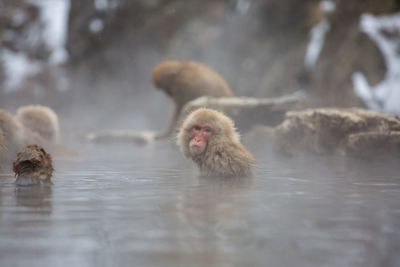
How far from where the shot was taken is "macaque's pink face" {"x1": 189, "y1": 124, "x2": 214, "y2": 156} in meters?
4.50

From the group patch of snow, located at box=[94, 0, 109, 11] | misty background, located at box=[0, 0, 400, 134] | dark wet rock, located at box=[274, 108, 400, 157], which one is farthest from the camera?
patch of snow, located at box=[94, 0, 109, 11]

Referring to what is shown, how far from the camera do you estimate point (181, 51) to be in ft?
53.8

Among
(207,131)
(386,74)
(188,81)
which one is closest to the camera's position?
(207,131)

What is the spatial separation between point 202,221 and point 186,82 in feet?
25.8

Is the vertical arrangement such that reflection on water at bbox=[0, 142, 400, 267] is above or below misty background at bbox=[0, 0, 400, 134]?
below

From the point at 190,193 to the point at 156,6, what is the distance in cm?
1546

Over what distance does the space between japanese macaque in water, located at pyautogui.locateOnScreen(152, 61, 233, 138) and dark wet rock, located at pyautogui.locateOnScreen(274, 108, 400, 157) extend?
307 cm

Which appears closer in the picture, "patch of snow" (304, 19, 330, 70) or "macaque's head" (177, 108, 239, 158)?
"macaque's head" (177, 108, 239, 158)

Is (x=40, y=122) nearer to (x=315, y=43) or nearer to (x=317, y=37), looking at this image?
(x=315, y=43)

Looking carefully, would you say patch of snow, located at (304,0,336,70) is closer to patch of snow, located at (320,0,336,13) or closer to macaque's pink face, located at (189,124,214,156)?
patch of snow, located at (320,0,336,13)

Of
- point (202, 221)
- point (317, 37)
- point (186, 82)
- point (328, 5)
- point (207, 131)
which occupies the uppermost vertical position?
point (328, 5)

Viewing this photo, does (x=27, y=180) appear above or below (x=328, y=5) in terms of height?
below

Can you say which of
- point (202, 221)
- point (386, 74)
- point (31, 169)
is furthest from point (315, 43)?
point (202, 221)

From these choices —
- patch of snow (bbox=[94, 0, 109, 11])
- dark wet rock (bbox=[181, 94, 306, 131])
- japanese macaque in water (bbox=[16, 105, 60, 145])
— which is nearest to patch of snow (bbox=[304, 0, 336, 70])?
dark wet rock (bbox=[181, 94, 306, 131])
